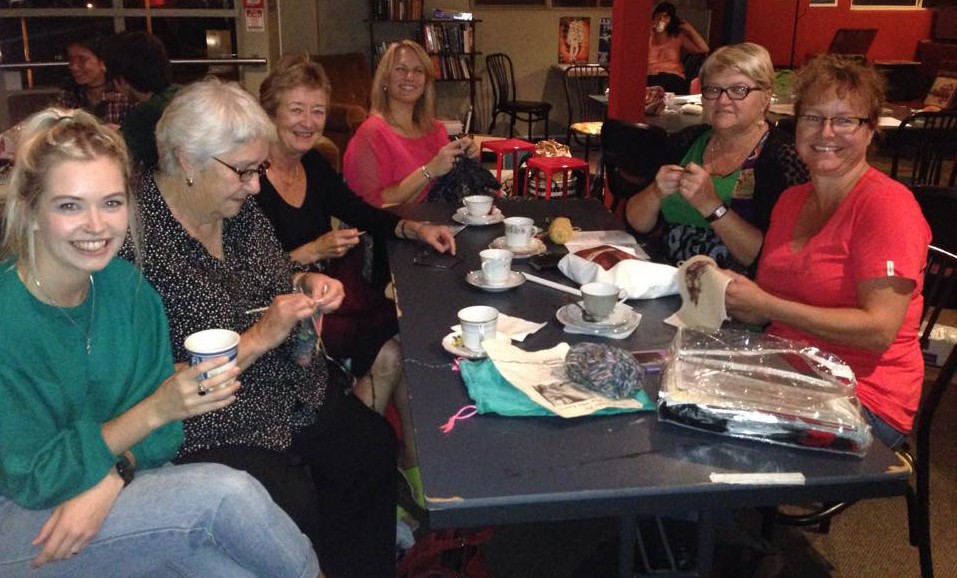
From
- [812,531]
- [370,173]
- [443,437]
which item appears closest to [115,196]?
[443,437]

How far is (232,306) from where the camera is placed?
174 cm

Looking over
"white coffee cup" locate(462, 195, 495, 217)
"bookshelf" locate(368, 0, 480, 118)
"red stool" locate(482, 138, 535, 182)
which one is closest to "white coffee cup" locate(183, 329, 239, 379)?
"white coffee cup" locate(462, 195, 495, 217)

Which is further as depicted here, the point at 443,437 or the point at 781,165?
the point at 781,165

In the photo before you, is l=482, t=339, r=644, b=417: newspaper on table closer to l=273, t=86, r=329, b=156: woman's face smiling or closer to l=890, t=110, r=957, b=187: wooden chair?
l=273, t=86, r=329, b=156: woman's face smiling

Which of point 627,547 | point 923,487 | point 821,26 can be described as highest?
point 821,26

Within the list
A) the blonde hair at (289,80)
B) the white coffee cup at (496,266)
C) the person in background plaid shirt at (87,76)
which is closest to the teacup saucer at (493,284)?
the white coffee cup at (496,266)

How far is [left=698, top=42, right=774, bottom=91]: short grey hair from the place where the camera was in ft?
7.51

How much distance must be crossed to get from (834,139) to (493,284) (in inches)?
31.7

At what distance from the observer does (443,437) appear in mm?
1270

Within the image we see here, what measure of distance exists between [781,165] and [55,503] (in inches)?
74.4

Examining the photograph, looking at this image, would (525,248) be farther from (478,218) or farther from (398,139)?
(398,139)

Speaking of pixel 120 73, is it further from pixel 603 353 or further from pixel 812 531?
pixel 812 531

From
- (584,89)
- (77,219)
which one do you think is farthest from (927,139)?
(77,219)

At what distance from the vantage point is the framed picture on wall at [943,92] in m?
6.24
